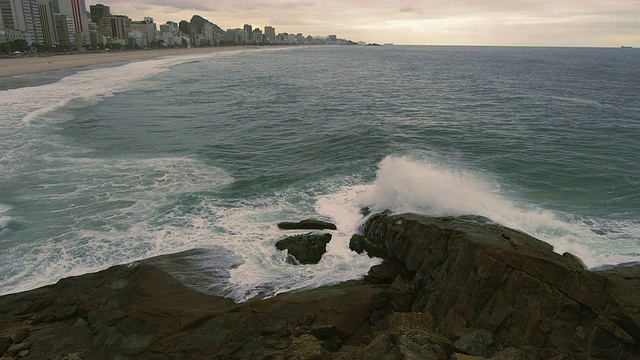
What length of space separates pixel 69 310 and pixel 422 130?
21675 millimetres

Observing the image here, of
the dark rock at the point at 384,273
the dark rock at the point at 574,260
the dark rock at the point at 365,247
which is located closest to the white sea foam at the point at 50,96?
the dark rock at the point at 365,247

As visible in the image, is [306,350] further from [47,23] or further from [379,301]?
[47,23]

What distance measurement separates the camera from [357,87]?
4916 cm

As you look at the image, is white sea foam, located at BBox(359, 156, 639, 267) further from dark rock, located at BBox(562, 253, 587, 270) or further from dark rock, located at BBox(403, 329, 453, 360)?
dark rock, located at BBox(403, 329, 453, 360)

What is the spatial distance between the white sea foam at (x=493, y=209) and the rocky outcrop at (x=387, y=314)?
1609 mm

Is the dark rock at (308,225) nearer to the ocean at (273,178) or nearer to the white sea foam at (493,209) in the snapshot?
the ocean at (273,178)

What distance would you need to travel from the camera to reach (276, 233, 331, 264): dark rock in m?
10.8

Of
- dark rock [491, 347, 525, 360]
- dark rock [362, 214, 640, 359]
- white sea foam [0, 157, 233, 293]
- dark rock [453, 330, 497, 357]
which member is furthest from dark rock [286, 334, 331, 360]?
white sea foam [0, 157, 233, 293]

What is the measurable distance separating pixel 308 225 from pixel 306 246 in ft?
4.84

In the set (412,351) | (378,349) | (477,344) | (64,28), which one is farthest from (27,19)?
(477,344)

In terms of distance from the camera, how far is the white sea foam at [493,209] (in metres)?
11.0

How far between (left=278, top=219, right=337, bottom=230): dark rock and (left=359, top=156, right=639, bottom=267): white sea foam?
1.81m

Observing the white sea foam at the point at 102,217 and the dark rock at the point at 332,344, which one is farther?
the white sea foam at the point at 102,217

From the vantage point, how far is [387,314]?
27.9 ft
